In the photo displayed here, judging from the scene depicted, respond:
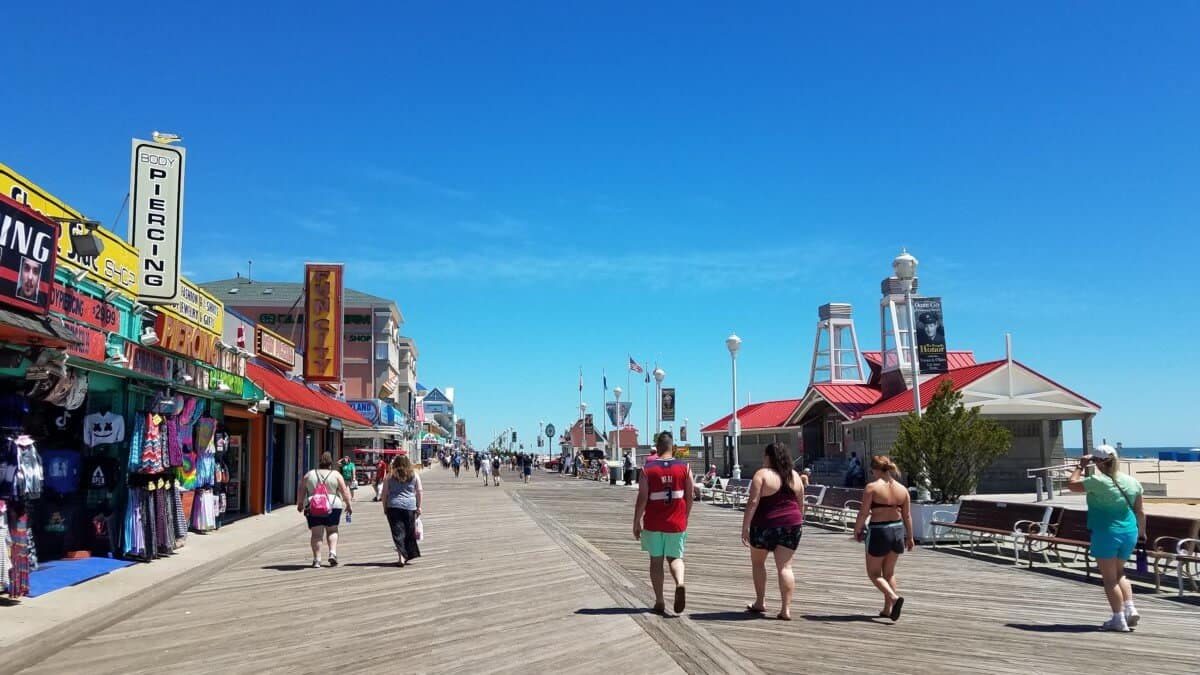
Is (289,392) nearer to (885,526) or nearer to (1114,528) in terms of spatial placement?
(885,526)

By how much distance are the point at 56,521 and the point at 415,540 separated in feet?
15.6

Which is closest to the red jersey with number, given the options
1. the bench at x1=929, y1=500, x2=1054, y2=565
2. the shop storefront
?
the bench at x1=929, y1=500, x2=1054, y2=565

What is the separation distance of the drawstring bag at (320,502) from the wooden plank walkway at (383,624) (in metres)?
0.82

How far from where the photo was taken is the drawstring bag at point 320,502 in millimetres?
13461

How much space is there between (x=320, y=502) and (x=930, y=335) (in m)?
14.2

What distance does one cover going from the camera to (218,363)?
58.7ft

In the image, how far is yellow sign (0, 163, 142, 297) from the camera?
34.5 ft

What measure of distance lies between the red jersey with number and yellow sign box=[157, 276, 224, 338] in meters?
9.38

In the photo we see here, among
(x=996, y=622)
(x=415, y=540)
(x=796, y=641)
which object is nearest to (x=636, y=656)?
(x=796, y=641)

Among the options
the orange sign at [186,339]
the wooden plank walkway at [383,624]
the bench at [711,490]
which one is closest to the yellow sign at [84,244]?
the orange sign at [186,339]

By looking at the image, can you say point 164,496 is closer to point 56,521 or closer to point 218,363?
point 56,521

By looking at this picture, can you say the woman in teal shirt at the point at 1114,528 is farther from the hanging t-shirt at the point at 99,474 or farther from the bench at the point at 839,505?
the hanging t-shirt at the point at 99,474

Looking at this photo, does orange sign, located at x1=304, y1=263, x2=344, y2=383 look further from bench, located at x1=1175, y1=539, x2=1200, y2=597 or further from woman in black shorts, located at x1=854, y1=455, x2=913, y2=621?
bench, located at x1=1175, y1=539, x2=1200, y2=597

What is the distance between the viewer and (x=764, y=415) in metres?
54.5
